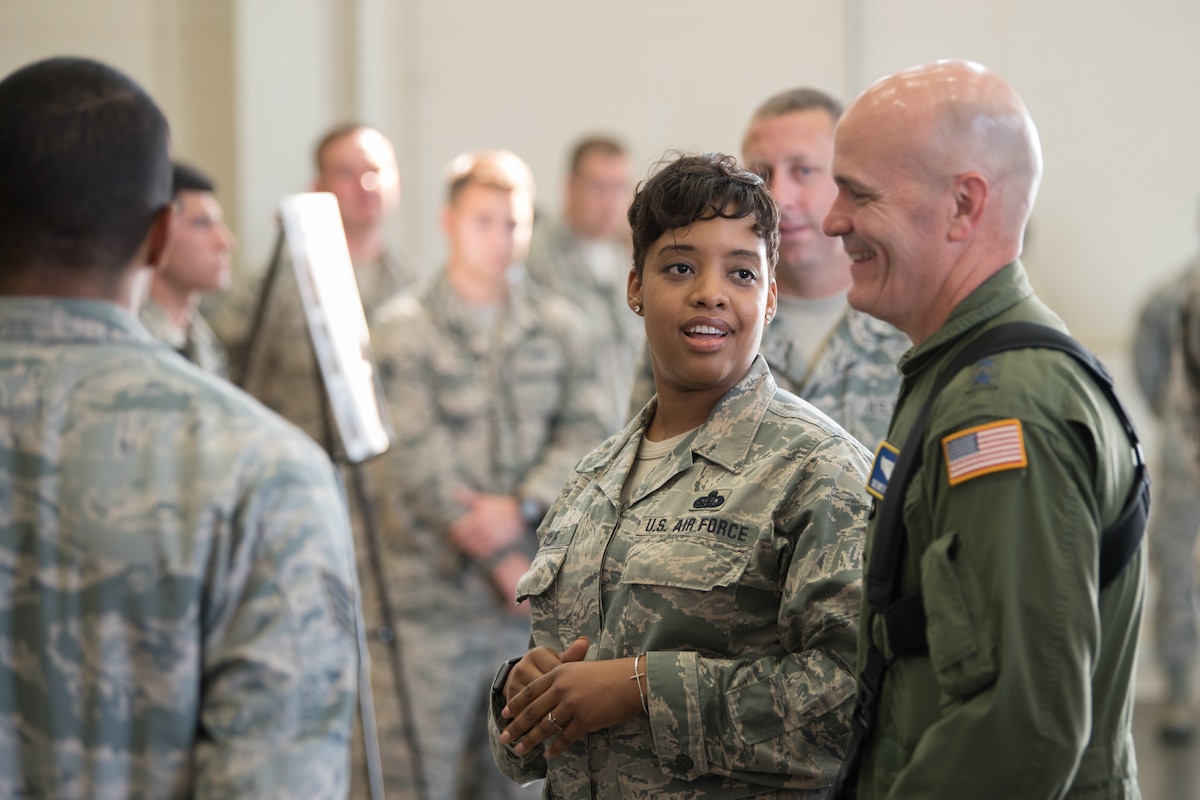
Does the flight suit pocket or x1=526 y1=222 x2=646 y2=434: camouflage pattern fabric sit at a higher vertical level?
the flight suit pocket

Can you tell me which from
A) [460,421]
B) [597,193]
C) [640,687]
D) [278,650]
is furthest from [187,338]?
[278,650]

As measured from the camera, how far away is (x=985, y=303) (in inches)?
53.7

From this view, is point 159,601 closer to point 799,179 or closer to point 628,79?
point 799,179

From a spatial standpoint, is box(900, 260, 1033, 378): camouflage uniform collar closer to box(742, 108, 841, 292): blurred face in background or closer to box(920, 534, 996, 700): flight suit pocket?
box(920, 534, 996, 700): flight suit pocket

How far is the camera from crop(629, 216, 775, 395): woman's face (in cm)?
171

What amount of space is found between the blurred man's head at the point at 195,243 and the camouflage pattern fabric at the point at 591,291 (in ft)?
5.64

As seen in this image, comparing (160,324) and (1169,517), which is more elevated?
(160,324)

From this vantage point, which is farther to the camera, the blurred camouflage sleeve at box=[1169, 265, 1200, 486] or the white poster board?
the blurred camouflage sleeve at box=[1169, 265, 1200, 486]

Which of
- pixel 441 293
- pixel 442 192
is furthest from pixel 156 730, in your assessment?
pixel 442 192

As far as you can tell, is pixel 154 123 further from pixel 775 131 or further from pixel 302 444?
pixel 775 131

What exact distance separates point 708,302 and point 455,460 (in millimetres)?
2316

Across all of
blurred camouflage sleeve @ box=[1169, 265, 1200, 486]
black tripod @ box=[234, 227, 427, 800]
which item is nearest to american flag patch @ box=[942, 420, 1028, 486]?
black tripod @ box=[234, 227, 427, 800]

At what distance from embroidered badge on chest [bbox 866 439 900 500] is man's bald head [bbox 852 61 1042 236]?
0.26m

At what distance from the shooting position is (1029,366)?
128 cm
